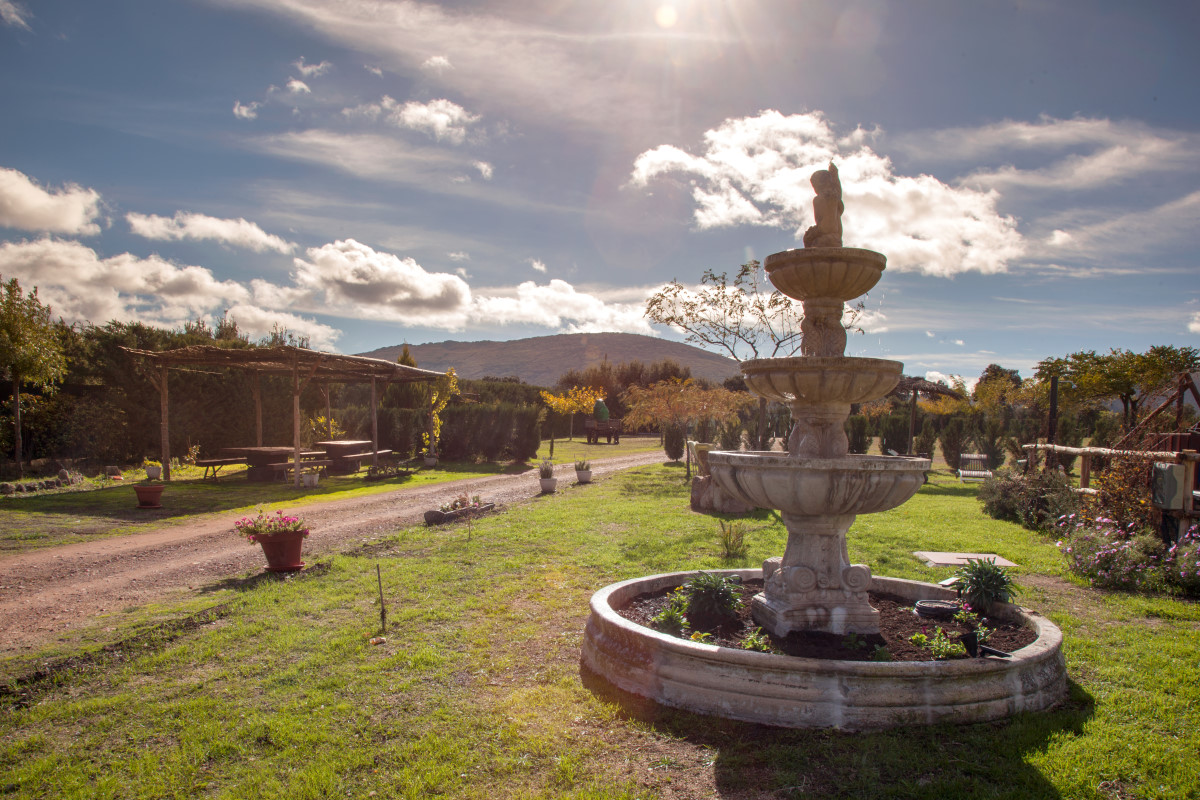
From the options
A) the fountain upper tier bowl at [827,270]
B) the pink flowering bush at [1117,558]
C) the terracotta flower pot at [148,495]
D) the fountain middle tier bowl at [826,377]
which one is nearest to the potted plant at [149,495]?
the terracotta flower pot at [148,495]

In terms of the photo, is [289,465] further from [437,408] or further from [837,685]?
[837,685]

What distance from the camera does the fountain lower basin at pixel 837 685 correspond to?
3.27 m

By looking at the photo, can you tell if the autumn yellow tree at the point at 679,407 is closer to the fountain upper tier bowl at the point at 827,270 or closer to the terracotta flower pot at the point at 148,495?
the terracotta flower pot at the point at 148,495

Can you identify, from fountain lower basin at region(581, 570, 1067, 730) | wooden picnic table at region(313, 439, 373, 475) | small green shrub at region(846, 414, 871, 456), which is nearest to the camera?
fountain lower basin at region(581, 570, 1067, 730)

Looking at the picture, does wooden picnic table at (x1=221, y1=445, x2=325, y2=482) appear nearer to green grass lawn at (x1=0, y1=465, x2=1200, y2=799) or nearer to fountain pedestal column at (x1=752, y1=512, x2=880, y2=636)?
green grass lawn at (x1=0, y1=465, x2=1200, y2=799)

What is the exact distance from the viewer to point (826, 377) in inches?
159

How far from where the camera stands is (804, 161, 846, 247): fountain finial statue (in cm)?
462

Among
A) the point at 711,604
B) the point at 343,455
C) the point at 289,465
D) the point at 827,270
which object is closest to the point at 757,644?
the point at 711,604

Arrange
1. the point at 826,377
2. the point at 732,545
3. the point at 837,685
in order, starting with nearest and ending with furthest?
the point at 837,685
the point at 826,377
the point at 732,545

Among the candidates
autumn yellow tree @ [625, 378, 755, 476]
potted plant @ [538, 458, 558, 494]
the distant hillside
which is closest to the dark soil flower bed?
potted plant @ [538, 458, 558, 494]

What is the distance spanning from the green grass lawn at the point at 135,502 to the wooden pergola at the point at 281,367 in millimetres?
1110

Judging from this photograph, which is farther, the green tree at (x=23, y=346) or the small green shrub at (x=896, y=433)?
the small green shrub at (x=896, y=433)

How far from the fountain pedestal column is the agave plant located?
3.04 ft

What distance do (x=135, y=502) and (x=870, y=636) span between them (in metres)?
13.0
